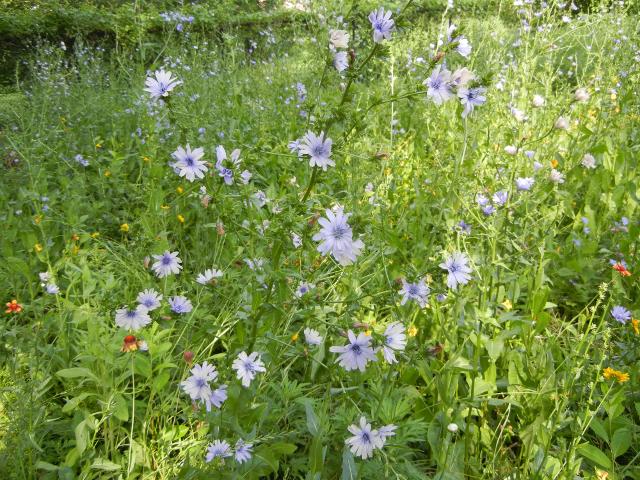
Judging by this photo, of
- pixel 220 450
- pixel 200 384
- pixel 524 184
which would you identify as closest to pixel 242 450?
→ pixel 220 450

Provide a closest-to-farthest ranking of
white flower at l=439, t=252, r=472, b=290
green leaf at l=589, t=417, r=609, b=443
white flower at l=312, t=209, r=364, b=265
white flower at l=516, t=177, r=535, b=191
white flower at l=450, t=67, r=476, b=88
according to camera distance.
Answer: white flower at l=312, t=209, r=364, b=265, white flower at l=450, t=67, r=476, b=88, white flower at l=439, t=252, r=472, b=290, green leaf at l=589, t=417, r=609, b=443, white flower at l=516, t=177, r=535, b=191

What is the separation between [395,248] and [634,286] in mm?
1083

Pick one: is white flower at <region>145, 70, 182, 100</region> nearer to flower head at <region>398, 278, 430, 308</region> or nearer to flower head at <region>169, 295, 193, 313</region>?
flower head at <region>169, 295, 193, 313</region>

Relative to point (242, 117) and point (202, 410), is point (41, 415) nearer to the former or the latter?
point (202, 410)

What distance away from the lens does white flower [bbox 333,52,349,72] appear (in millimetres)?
1170

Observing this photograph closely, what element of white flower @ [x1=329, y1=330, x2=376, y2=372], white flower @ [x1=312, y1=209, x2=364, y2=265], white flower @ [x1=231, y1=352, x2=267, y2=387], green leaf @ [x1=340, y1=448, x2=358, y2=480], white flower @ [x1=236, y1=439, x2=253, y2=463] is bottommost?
green leaf @ [x1=340, y1=448, x2=358, y2=480]

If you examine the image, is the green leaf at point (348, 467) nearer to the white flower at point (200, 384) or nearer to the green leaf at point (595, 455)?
the white flower at point (200, 384)

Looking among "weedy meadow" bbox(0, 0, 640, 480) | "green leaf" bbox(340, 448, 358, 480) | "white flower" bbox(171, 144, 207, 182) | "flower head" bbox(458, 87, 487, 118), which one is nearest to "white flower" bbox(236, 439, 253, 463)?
"weedy meadow" bbox(0, 0, 640, 480)

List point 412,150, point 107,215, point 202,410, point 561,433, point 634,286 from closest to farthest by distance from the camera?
point 202,410 < point 561,433 < point 634,286 < point 107,215 < point 412,150

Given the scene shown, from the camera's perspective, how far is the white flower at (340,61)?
1.17 meters

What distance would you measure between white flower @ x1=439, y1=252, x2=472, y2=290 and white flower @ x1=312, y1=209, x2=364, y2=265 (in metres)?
0.39

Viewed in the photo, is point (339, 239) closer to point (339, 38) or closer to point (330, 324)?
point (330, 324)

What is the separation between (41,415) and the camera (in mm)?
1402

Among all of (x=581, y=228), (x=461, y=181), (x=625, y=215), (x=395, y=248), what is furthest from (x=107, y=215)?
(x=625, y=215)
